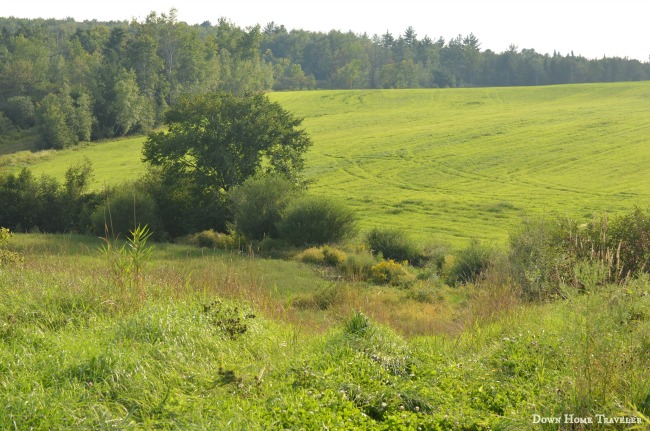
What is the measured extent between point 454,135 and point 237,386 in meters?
65.5

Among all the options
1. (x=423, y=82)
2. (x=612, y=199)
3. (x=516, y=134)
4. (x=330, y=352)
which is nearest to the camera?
(x=330, y=352)

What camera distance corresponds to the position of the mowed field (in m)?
42.9

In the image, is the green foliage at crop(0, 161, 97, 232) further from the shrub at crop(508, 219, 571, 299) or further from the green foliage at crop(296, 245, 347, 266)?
the shrub at crop(508, 219, 571, 299)

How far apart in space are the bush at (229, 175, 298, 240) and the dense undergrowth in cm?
2511

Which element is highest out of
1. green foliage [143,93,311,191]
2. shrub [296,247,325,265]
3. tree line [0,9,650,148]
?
tree line [0,9,650,148]

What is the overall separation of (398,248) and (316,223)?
4.34 m

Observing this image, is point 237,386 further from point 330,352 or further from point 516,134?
point 516,134

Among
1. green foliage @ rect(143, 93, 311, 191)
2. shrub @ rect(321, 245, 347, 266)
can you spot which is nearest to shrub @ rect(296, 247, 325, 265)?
shrub @ rect(321, 245, 347, 266)

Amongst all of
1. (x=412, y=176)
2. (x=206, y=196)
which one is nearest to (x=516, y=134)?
(x=412, y=176)

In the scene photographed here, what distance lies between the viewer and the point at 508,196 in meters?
47.0

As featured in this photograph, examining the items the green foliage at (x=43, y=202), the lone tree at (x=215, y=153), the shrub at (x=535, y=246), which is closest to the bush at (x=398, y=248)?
the lone tree at (x=215, y=153)

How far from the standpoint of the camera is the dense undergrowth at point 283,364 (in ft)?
20.6

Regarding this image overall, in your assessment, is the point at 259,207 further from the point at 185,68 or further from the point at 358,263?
the point at 185,68

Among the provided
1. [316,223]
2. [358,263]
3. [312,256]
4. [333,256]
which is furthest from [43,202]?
[358,263]
